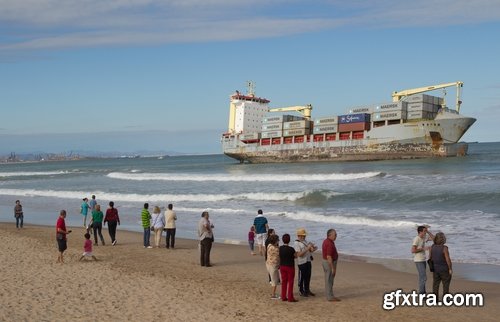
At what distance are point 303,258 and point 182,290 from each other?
8.31 ft

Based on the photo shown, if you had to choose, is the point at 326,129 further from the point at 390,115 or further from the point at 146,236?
the point at 146,236

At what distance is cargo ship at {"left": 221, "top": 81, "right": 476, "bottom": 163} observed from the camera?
64.2 meters

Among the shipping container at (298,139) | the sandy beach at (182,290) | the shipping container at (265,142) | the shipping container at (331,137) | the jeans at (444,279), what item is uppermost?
the shipping container at (331,137)

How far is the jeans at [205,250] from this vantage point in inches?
519

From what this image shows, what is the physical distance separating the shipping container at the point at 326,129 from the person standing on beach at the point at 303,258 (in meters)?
63.3

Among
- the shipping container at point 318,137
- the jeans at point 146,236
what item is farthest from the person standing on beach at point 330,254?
the shipping container at point 318,137

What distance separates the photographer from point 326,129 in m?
72.9

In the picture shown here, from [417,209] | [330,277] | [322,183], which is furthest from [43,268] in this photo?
[322,183]

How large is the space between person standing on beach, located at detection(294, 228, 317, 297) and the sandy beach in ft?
0.75

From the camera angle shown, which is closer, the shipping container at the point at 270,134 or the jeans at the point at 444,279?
the jeans at the point at 444,279

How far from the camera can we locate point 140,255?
14.8m

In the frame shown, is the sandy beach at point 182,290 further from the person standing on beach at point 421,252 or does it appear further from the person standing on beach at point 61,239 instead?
the person standing on beach at point 421,252

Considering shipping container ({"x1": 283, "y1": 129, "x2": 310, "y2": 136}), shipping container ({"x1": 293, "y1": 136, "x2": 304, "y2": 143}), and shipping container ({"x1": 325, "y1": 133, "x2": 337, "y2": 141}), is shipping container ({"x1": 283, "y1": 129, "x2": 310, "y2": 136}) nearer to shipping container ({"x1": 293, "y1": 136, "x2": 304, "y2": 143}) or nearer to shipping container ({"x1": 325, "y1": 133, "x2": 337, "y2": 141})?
shipping container ({"x1": 293, "y1": 136, "x2": 304, "y2": 143})

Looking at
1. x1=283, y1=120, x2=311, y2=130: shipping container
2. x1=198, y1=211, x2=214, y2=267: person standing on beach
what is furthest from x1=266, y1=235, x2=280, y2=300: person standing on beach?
x1=283, y1=120, x2=311, y2=130: shipping container
